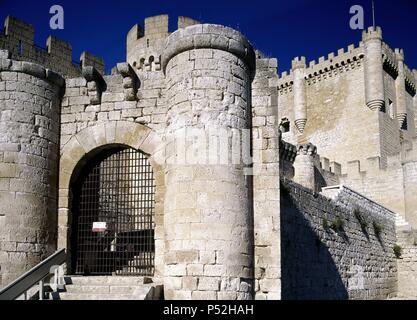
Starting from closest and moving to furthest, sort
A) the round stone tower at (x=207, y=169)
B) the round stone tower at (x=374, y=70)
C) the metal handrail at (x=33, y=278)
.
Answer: the metal handrail at (x=33, y=278) < the round stone tower at (x=207, y=169) < the round stone tower at (x=374, y=70)

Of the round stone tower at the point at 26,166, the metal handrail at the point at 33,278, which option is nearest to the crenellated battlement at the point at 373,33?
the round stone tower at the point at 26,166

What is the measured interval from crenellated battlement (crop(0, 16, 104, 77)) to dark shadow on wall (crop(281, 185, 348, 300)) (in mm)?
8994

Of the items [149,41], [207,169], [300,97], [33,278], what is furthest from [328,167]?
[33,278]

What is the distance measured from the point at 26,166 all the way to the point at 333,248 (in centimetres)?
838

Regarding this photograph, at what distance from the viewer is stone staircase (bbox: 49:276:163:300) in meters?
6.83

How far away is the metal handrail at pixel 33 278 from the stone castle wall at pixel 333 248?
14.1 feet

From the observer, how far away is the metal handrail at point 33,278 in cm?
633

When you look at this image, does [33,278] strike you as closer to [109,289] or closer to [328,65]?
[109,289]

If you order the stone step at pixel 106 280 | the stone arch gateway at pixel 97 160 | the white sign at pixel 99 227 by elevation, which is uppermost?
the stone arch gateway at pixel 97 160

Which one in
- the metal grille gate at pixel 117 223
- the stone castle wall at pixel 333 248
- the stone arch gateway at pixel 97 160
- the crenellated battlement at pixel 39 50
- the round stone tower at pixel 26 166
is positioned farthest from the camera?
the crenellated battlement at pixel 39 50

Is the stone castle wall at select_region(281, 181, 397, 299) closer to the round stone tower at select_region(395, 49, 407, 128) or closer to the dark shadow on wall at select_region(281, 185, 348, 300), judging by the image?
the dark shadow on wall at select_region(281, 185, 348, 300)

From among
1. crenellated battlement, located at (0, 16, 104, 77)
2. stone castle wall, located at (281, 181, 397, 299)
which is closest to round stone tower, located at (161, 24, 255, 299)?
stone castle wall, located at (281, 181, 397, 299)

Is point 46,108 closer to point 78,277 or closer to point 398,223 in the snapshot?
point 78,277

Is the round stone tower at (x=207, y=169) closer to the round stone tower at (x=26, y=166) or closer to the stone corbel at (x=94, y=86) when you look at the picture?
the stone corbel at (x=94, y=86)
